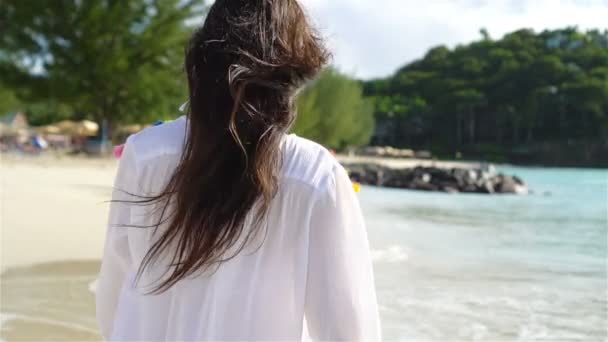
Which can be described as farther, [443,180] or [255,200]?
[443,180]

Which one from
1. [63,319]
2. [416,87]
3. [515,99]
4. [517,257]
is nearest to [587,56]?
[515,99]

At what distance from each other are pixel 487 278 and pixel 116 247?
5378mm

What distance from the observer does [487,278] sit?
6.09 m

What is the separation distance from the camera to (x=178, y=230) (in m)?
1.08

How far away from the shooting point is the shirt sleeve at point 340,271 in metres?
1.00

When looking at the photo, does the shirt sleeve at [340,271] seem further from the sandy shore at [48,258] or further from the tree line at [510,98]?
the tree line at [510,98]

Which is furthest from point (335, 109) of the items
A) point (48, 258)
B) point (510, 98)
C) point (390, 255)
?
point (48, 258)

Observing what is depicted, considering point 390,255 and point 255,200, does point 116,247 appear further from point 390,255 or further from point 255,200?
point 390,255

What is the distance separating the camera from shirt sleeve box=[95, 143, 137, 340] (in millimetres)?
1132

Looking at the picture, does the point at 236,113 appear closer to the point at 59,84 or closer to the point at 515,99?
the point at 59,84

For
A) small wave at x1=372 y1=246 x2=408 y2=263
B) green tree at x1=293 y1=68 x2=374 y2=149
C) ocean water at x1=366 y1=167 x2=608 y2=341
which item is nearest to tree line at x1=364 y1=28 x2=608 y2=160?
green tree at x1=293 y1=68 x2=374 y2=149

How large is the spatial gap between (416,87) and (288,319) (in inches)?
2928

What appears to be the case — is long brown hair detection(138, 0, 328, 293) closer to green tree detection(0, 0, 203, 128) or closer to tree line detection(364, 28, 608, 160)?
green tree detection(0, 0, 203, 128)

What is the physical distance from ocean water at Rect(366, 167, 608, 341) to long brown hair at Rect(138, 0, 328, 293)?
9.97 ft
